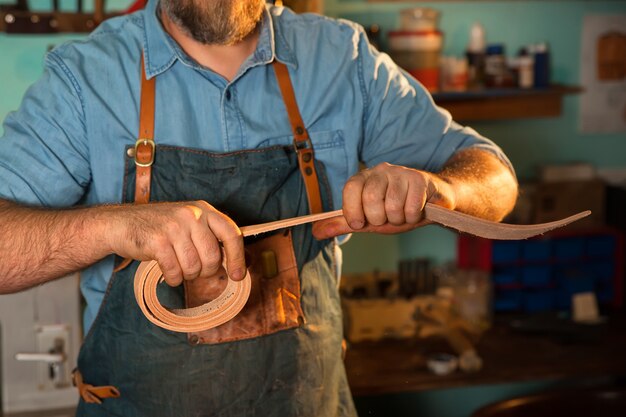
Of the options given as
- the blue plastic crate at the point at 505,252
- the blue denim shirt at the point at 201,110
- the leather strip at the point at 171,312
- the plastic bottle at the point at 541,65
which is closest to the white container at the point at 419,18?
the plastic bottle at the point at 541,65

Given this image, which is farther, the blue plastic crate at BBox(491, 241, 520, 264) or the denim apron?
the blue plastic crate at BBox(491, 241, 520, 264)

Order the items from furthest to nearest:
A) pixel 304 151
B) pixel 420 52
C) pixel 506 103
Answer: pixel 506 103 → pixel 420 52 → pixel 304 151

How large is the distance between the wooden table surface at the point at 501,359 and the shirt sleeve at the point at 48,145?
62.7 inches

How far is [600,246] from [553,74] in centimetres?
75

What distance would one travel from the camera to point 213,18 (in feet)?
5.31

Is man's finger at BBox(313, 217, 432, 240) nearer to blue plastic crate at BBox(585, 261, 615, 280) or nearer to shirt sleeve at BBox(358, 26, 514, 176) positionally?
shirt sleeve at BBox(358, 26, 514, 176)

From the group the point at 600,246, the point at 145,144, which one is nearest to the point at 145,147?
the point at 145,144

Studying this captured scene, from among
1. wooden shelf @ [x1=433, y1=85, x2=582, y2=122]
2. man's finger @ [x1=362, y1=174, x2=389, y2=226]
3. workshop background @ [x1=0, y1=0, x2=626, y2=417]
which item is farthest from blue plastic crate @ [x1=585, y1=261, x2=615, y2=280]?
man's finger @ [x1=362, y1=174, x2=389, y2=226]

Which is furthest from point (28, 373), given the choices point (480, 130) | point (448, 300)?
point (480, 130)

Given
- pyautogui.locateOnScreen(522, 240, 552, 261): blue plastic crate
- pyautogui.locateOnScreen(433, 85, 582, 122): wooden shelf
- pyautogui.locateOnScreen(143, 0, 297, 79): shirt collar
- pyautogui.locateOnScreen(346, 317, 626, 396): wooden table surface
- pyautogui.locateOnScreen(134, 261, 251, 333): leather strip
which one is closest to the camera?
pyautogui.locateOnScreen(134, 261, 251, 333): leather strip

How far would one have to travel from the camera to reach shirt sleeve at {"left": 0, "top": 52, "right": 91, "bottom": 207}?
154 cm

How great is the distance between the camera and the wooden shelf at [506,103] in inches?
134

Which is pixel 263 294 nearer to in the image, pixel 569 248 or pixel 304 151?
pixel 304 151

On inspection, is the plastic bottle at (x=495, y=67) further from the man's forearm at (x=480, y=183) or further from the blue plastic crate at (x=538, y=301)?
the man's forearm at (x=480, y=183)
